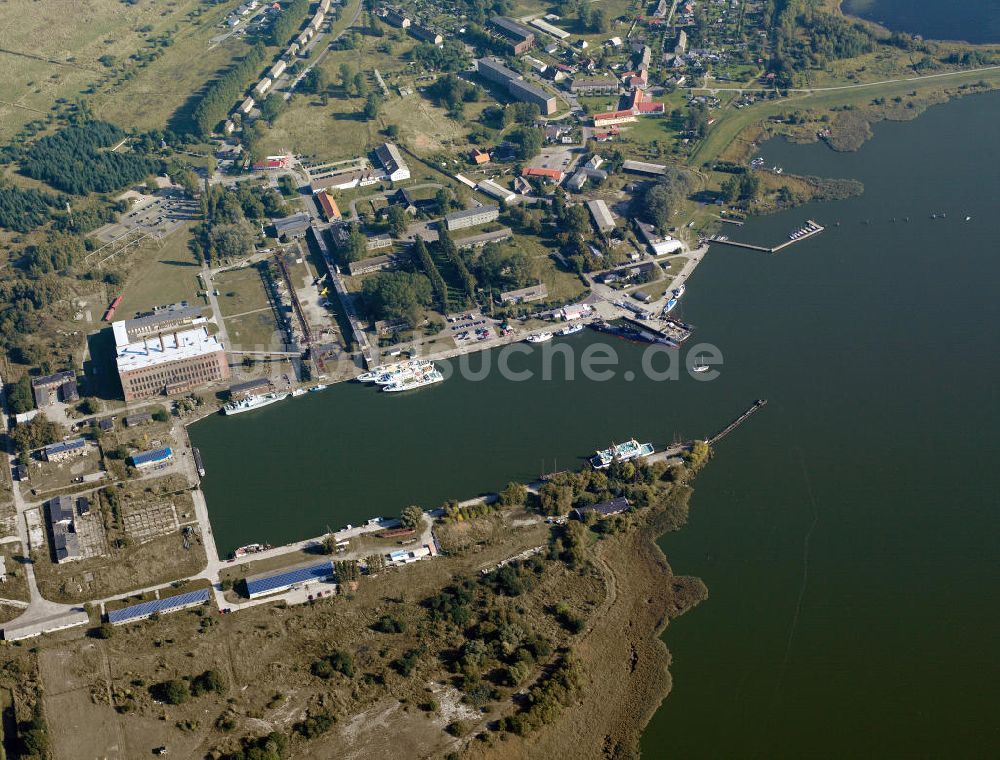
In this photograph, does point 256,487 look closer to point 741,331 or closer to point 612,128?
point 741,331

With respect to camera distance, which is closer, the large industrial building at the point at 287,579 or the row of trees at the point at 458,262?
the large industrial building at the point at 287,579

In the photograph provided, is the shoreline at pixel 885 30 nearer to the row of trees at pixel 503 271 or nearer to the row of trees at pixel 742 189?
the row of trees at pixel 742 189

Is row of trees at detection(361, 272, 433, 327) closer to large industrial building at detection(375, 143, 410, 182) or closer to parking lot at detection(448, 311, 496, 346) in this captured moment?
parking lot at detection(448, 311, 496, 346)

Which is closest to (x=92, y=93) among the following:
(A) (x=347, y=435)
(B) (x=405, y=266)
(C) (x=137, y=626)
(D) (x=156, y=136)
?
(D) (x=156, y=136)

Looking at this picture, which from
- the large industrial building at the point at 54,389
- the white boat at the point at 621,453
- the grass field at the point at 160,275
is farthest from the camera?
the grass field at the point at 160,275

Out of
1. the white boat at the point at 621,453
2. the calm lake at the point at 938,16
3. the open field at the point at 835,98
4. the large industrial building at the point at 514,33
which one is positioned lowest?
the white boat at the point at 621,453

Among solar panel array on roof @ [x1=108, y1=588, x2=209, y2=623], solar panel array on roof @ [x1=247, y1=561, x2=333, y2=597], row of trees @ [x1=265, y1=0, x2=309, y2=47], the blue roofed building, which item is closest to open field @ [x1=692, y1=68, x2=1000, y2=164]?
row of trees @ [x1=265, y1=0, x2=309, y2=47]

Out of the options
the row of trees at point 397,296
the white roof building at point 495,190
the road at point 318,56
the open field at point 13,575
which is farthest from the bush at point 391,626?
the road at point 318,56
